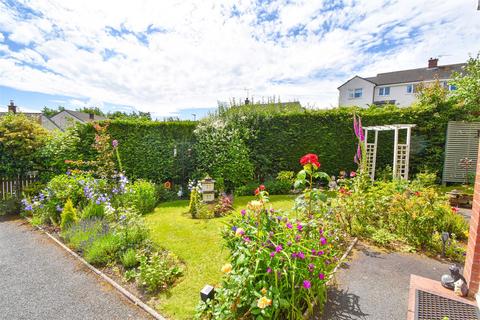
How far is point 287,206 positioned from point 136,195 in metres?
4.07

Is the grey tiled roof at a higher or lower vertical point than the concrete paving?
higher

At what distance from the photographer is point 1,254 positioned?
3.77 metres

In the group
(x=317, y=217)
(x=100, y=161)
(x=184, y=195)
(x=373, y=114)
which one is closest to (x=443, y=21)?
(x=373, y=114)

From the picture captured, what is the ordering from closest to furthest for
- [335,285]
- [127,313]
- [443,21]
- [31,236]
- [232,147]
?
[127,313], [335,285], [31,236], [443,21], [232,147]

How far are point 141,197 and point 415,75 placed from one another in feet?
105

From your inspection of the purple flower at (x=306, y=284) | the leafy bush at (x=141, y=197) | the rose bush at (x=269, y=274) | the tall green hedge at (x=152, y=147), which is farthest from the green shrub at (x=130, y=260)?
the tall green hedge at (x=152, y=147)

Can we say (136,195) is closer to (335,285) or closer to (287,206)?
(287,206)

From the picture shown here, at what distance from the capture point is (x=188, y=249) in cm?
369

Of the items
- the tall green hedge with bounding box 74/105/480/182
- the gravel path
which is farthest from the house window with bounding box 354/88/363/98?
the gravel path

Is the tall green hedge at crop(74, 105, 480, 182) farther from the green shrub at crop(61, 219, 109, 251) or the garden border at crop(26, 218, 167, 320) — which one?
the garden border at crop(26, 218, 167, 320)

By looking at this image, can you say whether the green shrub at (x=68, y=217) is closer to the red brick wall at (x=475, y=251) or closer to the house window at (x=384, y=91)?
the red brick wall at (x=475, y=251)

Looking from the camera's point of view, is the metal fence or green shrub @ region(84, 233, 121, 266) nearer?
green shrub @ region(84, 233, 121, 266)

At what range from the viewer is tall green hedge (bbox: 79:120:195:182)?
7457mm

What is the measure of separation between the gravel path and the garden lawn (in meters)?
0.39
